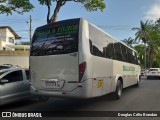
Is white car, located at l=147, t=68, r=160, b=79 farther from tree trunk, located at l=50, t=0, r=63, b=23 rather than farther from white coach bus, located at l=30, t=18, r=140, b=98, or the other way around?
white coach bus, located at l=30, t=18, r=140, b=98

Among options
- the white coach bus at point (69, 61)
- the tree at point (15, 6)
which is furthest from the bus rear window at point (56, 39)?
the tree at point (15, 6)

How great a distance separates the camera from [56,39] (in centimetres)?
1023

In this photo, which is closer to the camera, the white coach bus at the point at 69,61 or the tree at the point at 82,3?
the white coach bus at the point at 69,61

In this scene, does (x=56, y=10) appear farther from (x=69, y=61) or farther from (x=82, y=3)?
(x=69, y=61)

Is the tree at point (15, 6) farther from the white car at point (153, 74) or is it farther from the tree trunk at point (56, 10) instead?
the white car at point (153, 74)

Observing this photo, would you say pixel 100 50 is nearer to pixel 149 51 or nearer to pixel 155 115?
pixel 155 115

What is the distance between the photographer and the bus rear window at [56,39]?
9.90 meters

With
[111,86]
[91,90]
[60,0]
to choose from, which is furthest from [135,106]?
[60,0]

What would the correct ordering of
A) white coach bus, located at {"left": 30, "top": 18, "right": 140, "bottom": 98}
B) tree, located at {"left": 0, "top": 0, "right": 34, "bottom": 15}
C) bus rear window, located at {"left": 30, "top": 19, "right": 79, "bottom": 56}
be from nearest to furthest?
white coach bus, located at {"left": 30, "top": 18, "right": 140, "bottom": 98}, bus rear window, located at {"left": 30, "top": 19, "right": 79, "bottom": 56}, tree, located at {"left": 0, "top": 0, "right": 34, "bottom": 15}

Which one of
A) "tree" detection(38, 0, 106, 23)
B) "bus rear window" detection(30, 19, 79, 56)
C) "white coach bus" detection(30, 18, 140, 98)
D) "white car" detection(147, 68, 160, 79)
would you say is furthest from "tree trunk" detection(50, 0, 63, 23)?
"bus rear window" detection(30, 19, 79, 56)

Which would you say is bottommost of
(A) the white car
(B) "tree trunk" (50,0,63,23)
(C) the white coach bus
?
(A) the white car

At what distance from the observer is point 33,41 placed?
35.9 ft

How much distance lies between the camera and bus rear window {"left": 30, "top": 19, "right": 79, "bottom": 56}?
32.5 ft

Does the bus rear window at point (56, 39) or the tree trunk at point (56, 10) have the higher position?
the tree trunk at point (56, 10)
